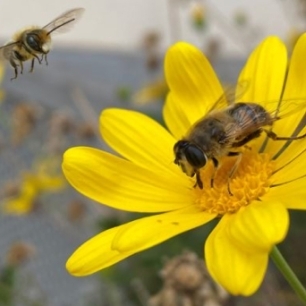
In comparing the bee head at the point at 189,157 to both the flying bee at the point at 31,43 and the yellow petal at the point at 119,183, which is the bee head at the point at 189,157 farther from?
the flying bee at the point at 31,43

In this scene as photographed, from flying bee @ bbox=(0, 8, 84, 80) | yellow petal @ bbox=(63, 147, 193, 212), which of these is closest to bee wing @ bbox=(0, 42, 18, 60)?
flying bee @ bbox=(0, 8, 84, 80)

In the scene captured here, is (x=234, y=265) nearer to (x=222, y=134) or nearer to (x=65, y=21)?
(x=222, y=134)

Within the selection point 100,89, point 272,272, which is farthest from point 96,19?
point 272,272

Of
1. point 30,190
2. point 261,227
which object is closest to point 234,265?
point 261,227

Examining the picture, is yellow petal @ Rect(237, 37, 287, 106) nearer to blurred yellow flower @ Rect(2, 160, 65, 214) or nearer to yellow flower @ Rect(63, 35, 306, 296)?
yellow flower @ Rect(63, 35, 306, 296)

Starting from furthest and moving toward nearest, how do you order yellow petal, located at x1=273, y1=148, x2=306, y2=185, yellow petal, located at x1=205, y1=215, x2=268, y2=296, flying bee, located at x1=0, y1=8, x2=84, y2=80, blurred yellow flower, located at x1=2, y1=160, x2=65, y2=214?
1. blurred yellow flower, located at x1=2, y1=160, x2=65, y2=214
2. flying bee, located at x1=0, y1=8, x2=84, y2=80
3. yellow petal, located at x1=273, y1=148, x2=306, y2=185
4. yellow petal, located at x1=205, y1=215, x2=268, y2=296

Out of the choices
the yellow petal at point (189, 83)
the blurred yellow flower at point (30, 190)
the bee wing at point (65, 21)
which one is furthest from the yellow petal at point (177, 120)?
the blurred yellow flower at point (30, 190)

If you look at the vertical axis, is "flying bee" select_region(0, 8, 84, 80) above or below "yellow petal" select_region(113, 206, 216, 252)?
above

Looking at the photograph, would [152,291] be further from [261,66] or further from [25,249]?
[261,66]
